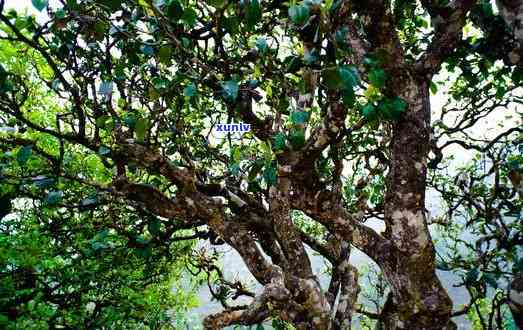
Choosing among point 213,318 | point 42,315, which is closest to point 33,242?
point 42,315

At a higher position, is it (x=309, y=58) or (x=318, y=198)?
(x=309, y=58)

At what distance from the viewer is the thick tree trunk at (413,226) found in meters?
2.37

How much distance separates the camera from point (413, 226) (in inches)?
94.5

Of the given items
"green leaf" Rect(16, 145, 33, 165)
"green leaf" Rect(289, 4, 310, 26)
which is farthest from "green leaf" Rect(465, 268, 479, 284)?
"green leaf" Rect(16, 145, 33, 165)

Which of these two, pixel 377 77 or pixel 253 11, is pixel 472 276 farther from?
pixel 253 11

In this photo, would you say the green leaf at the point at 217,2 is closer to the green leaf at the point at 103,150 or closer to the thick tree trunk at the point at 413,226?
the thick tree trunk at the point at 413,226

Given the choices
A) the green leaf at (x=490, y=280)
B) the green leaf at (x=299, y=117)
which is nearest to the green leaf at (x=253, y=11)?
the green leaf at (x=299, y=117)

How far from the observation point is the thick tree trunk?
7.79ft

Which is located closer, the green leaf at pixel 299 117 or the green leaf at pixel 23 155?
the green leaf at pixel 299 117

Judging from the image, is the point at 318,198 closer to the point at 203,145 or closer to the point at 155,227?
the point at 155,227

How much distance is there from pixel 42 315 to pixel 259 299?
268 centimetres

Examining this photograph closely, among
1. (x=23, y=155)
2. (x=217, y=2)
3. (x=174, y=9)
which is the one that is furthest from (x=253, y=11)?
(x=23, y=155)

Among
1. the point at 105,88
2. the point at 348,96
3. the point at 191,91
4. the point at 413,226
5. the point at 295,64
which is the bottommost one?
the point at 413,226

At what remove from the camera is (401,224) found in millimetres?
2416
